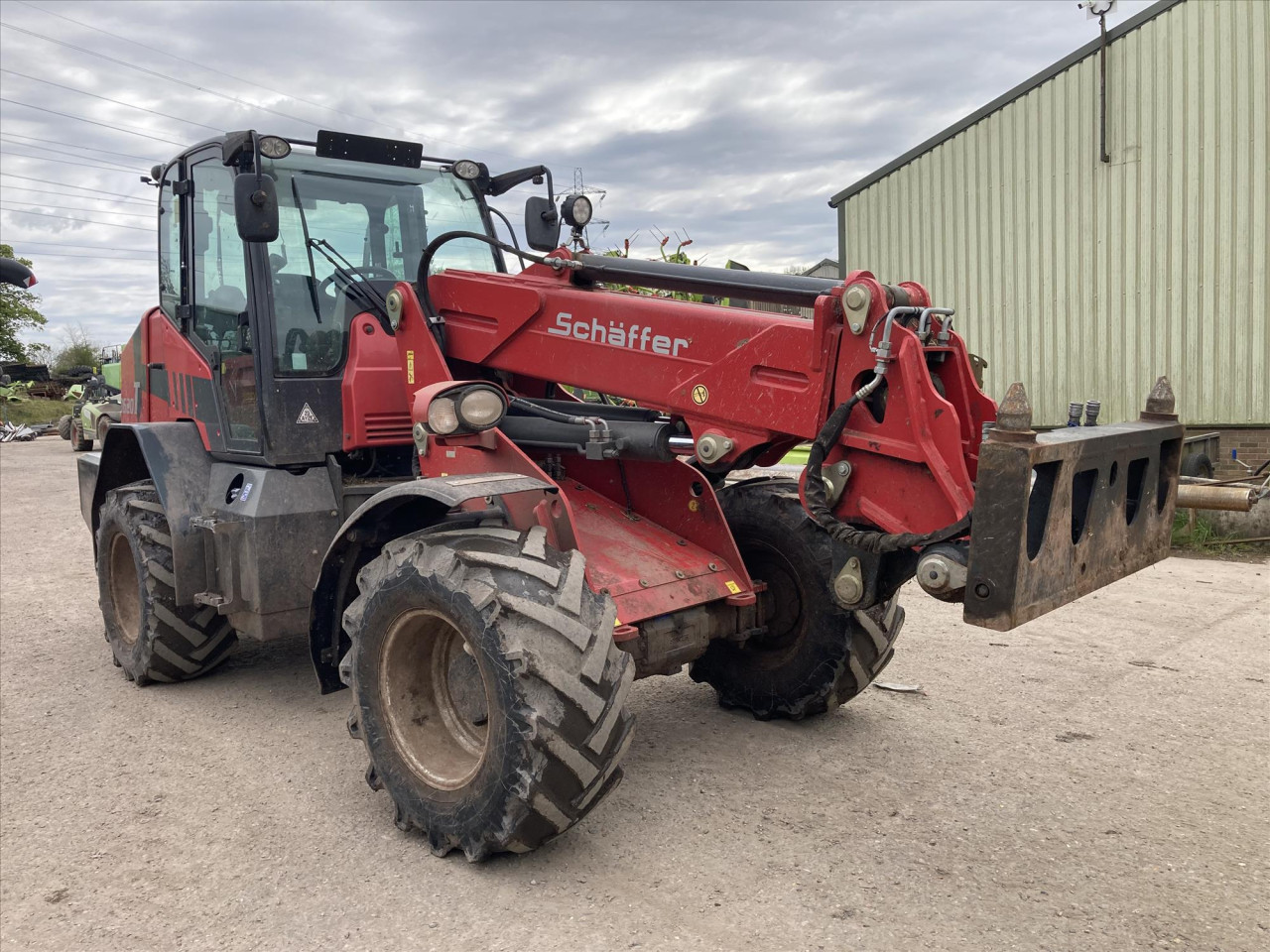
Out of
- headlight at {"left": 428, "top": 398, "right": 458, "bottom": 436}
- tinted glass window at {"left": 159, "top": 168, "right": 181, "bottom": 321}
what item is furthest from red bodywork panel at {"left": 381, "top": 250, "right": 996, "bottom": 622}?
tinted glass window at {"left": 159, "top": 168, "right": 181, "bottom": 321}

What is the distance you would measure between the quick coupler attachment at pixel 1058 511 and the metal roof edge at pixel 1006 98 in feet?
32.4

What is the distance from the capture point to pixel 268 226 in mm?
4711

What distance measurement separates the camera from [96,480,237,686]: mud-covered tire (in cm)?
560

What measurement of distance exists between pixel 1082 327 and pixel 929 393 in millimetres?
10014

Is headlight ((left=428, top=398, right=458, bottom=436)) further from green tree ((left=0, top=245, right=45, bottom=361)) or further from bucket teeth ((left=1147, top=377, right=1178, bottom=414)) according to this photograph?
green tree ((left=0, top=245, right=45, bottom=361))

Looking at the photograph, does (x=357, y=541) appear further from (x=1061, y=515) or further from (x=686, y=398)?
A: (x=1061, y=515)

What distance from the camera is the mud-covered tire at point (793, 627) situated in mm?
4672

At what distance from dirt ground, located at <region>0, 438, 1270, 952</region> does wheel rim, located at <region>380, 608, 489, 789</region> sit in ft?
1.03

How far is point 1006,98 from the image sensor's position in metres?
12.8

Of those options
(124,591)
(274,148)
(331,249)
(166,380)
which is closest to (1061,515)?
(331,249)

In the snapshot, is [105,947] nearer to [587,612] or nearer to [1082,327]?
[587,612]

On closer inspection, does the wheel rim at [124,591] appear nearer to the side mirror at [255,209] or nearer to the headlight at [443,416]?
the side mirror at [255,209]

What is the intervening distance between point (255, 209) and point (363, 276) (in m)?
0.77

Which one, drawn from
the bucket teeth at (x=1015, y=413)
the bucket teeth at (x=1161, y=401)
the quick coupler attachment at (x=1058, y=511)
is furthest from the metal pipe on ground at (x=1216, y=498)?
the bucket teeth at (x=1015, y=413)
